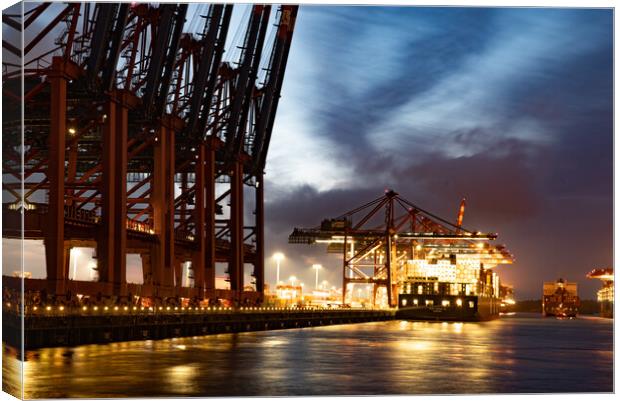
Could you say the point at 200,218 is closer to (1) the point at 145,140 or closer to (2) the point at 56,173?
(1) the point at 145,140

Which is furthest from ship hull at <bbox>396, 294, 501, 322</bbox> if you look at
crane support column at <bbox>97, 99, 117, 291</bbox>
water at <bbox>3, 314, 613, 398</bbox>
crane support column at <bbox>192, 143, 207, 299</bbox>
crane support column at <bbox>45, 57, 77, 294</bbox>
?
crane support column at <bbox>45, 57, 77, 294</bbox>

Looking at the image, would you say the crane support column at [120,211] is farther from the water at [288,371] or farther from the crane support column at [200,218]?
the crane support column at [200,218]

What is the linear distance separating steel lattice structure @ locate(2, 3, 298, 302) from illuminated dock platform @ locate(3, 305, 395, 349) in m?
4.24

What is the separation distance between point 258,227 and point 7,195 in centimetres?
7420

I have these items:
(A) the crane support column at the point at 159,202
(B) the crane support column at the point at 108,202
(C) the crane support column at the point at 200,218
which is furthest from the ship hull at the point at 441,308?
(B) the crane support column at the point at 108,202

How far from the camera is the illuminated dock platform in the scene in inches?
1532

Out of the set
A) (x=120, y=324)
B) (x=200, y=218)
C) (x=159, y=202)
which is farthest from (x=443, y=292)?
(x=120, y=324)

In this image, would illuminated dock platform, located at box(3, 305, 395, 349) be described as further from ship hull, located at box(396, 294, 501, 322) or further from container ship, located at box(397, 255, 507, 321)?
container ship, located at box(397, 255, 507, 321)

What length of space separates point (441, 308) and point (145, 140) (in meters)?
70.0

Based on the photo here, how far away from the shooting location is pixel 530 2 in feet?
79.3

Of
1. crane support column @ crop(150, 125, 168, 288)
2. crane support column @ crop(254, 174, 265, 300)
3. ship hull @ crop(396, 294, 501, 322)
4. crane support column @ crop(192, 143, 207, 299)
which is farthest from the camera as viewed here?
ship hull @ crop(396, 294, 501, 322)

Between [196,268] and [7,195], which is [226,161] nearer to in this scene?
[196,268]

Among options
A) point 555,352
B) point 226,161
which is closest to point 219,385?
point 555,352

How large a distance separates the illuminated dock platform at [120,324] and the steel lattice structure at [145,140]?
13.9ft
